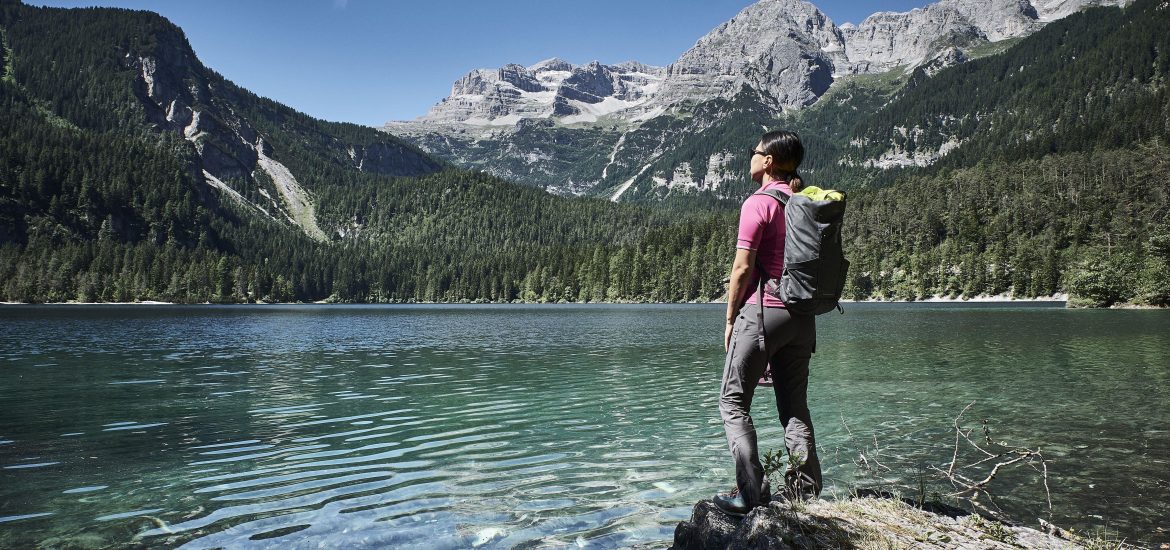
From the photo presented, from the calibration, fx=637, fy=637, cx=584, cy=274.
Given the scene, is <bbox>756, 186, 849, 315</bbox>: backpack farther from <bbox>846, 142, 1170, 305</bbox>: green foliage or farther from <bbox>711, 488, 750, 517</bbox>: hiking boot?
<bbox>846, 142, 1170, 305</bbox>: green foliage

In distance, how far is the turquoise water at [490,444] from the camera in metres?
7.52

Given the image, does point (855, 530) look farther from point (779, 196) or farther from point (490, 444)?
point (490, 444)

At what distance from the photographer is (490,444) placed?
12250 millimetres

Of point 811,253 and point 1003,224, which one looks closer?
point 811,253

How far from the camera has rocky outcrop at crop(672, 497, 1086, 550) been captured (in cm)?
517

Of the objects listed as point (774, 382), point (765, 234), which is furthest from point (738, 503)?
point (765, 234)

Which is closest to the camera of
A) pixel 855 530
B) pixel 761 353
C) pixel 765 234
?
pixel 855 530

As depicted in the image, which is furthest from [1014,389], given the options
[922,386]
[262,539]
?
[262,539]

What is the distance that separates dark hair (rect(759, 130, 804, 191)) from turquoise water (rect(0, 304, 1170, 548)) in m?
3.82

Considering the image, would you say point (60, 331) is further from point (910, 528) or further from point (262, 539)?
point (910, 528)

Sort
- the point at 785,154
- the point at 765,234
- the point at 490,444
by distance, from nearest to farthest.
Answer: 1. the point at 765,234
2. the point at 785,154
3. the point at 490,444

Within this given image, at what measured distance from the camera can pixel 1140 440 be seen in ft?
38.6

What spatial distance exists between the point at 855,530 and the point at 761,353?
1.65 meters

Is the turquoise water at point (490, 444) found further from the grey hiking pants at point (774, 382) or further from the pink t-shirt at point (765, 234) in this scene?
the pink t-shirt at point (765, 234)
